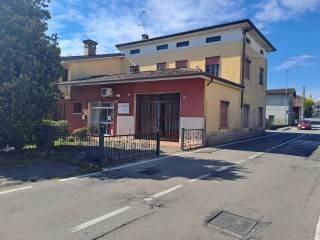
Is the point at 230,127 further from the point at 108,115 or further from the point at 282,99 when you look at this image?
the point at 282,99

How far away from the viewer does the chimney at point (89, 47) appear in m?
29.9

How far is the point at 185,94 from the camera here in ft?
54.4

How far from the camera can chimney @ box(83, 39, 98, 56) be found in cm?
2988

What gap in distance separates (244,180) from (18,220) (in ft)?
18.5

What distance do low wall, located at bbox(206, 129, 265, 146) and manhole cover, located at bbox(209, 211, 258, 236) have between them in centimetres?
1112

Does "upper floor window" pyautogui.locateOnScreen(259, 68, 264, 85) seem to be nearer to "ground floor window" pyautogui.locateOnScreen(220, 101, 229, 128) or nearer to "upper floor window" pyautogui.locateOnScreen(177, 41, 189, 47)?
"upper floor window" pyautogui.locateOnScreen(177, 41, 189, 47)

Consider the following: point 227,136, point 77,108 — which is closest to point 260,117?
point 227,136

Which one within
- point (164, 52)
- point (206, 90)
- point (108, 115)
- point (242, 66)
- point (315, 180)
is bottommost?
point (315, 180)

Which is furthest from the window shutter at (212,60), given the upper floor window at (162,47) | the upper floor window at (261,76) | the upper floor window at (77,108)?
the upper floor window at (77,108)

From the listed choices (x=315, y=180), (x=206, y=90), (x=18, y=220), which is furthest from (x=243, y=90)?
(x=18, y=220)

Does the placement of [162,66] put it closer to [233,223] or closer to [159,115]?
[159,115]

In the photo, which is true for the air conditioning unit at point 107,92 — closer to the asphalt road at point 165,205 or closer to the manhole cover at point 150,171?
the asphalt road at point 165,205

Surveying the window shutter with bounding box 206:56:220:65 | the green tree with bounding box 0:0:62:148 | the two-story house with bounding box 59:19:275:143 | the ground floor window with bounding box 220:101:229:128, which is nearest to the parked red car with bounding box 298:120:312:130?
the two-story house with bounding box 59:19:275:143

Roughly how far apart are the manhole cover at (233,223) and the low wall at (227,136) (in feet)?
36.5
